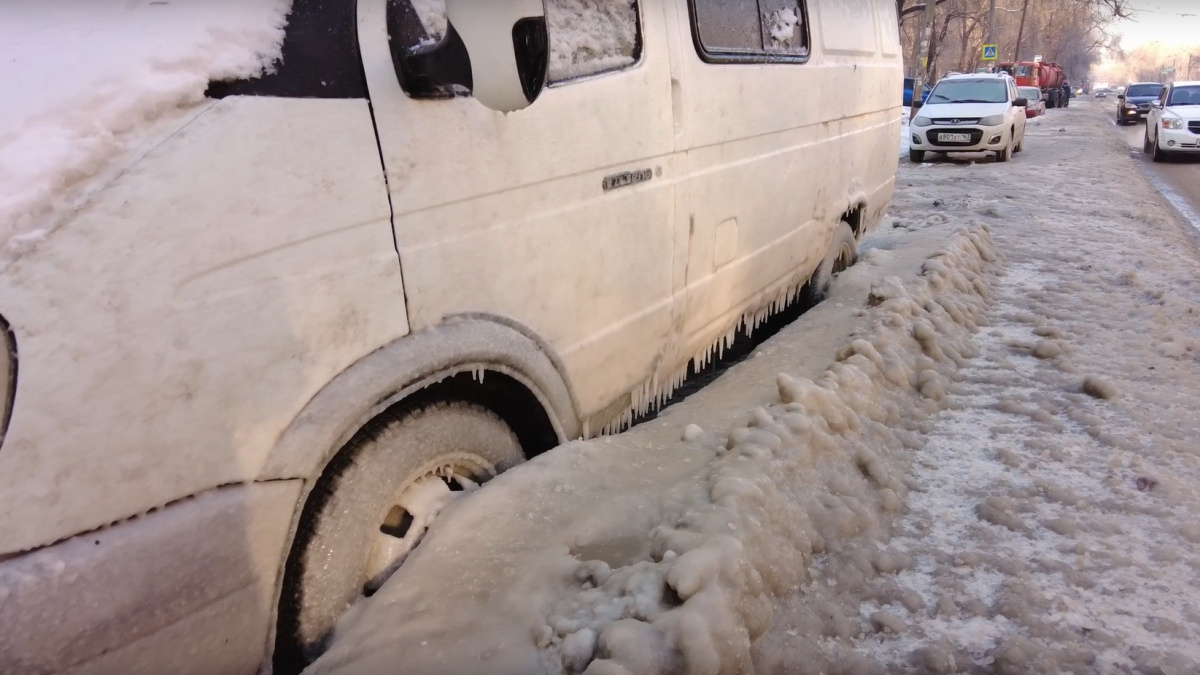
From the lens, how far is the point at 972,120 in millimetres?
14656

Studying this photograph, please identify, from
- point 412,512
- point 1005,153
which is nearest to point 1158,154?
point 1005,153

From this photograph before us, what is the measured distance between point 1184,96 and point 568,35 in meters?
21.6

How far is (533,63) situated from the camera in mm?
1913

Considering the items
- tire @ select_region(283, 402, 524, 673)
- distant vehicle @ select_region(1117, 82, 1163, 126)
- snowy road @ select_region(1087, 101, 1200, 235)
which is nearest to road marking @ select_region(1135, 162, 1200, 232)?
snowy road @ select_region(1087, 101, 1200, 235)

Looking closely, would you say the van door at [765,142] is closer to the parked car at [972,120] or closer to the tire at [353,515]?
the tire at [353,515]

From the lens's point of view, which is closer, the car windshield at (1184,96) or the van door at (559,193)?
the van door at (559,193)

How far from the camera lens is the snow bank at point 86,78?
131cm

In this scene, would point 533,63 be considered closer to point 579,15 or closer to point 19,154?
point 579,15

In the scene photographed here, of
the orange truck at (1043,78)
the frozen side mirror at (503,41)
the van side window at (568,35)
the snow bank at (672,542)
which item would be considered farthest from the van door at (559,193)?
the orange truck at (1043,78)

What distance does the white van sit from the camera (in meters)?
1.38

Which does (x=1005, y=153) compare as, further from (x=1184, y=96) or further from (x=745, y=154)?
(x=745, y=154)

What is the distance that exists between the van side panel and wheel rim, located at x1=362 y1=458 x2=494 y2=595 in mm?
476

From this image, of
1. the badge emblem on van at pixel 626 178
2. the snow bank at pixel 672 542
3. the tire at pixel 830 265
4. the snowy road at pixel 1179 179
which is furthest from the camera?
the snowy road at pixel 1179 179

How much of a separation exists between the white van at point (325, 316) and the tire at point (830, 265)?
2.24 meters
